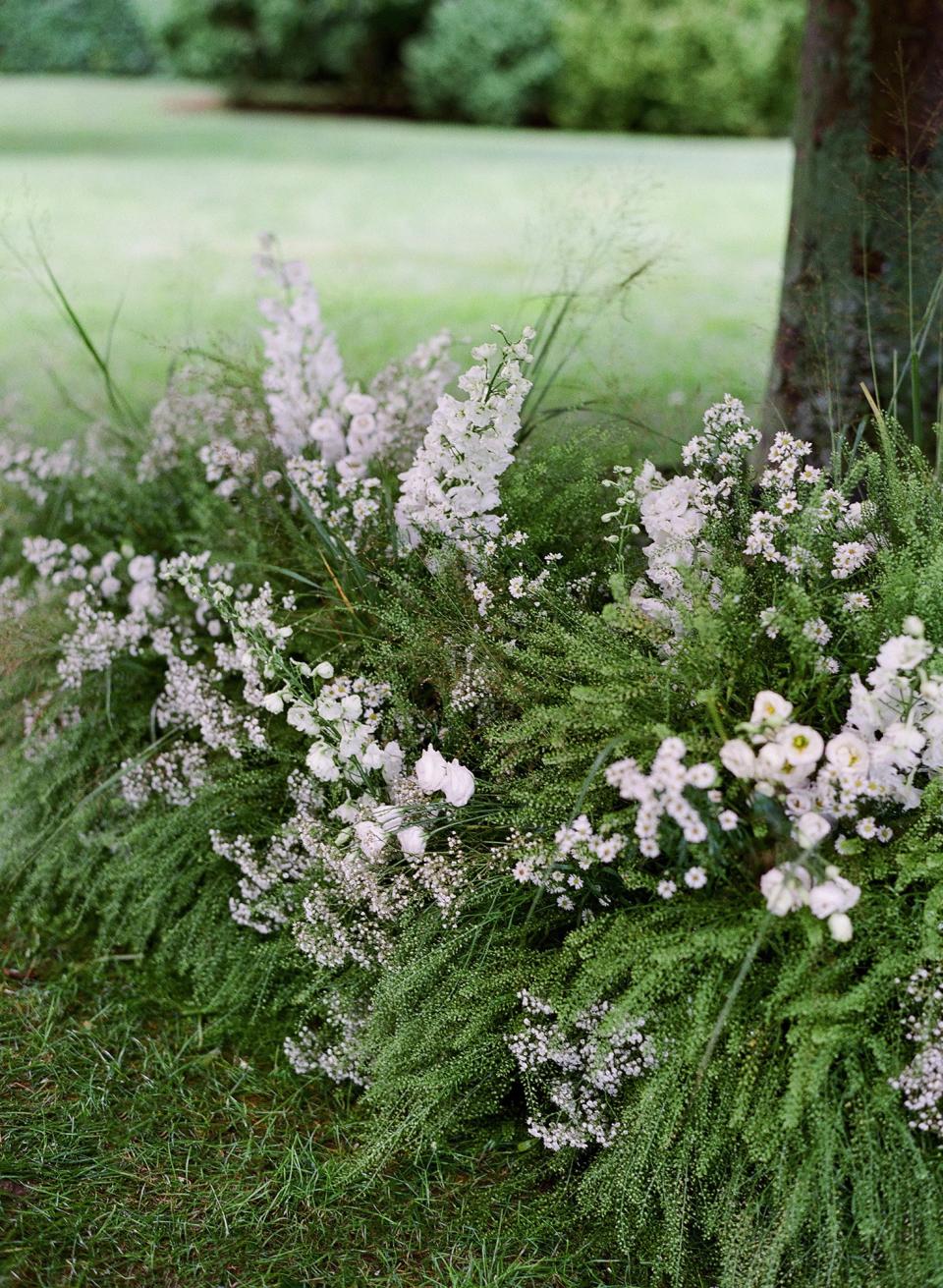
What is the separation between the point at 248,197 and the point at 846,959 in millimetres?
10048

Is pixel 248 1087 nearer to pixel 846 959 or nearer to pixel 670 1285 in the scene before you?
pixel 670 1285

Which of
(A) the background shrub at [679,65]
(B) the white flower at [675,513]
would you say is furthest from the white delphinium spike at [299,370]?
(A) the background shrub at [679,65]

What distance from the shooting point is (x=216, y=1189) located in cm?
201

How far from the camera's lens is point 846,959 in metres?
1.73

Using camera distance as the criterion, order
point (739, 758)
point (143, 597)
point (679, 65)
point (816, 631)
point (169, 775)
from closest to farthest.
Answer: point (739, 758) → point (816, 631) → point (169, 775) → point (143, 597) → point (679, 65)

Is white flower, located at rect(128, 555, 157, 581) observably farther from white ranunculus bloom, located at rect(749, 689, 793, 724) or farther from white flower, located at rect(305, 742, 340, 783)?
white ranunculus bloom, located at rect(749, 689, 793, 724)

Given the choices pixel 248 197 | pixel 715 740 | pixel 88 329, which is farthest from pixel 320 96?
pixel 715 740

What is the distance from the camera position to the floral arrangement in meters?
1.71

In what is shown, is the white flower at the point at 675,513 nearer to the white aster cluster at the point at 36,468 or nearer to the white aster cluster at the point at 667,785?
the white aster cluster at the point at 667,785

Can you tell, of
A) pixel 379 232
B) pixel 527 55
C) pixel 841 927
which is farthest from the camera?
pixel 527 55

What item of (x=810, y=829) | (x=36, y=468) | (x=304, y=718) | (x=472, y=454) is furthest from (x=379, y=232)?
(x=810, y=829)

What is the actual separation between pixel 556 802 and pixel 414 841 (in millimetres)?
233

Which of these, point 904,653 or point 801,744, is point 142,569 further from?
point 904,653

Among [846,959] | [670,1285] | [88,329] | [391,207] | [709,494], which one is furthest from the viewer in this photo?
[391,207]
